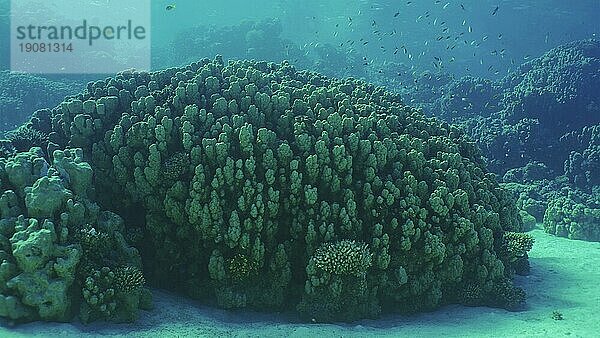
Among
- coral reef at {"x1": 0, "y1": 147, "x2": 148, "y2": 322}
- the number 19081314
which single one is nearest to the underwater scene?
coral reef at {"x1": 0, "y1": 147, "x2": 148, "y2": 322}

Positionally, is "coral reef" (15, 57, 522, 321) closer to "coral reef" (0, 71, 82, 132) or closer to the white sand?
the white sand

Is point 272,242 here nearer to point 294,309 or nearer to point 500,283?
point 294,309

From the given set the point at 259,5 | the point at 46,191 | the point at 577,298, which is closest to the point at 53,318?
the point at 46,191

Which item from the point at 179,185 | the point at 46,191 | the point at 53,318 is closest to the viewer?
the point at 53,318

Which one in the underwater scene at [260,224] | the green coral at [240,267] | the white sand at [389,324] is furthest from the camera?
the green coral at [240,267]

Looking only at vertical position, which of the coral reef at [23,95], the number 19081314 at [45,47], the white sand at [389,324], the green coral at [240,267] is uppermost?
the number 19081314 at [45,47]

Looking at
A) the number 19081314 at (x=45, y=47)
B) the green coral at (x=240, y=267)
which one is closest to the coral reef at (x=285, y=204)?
the green coral at (x=240, y=267)

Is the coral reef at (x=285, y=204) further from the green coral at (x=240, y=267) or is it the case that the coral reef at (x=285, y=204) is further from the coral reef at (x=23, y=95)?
the coral reef at (x=23, y=95)
